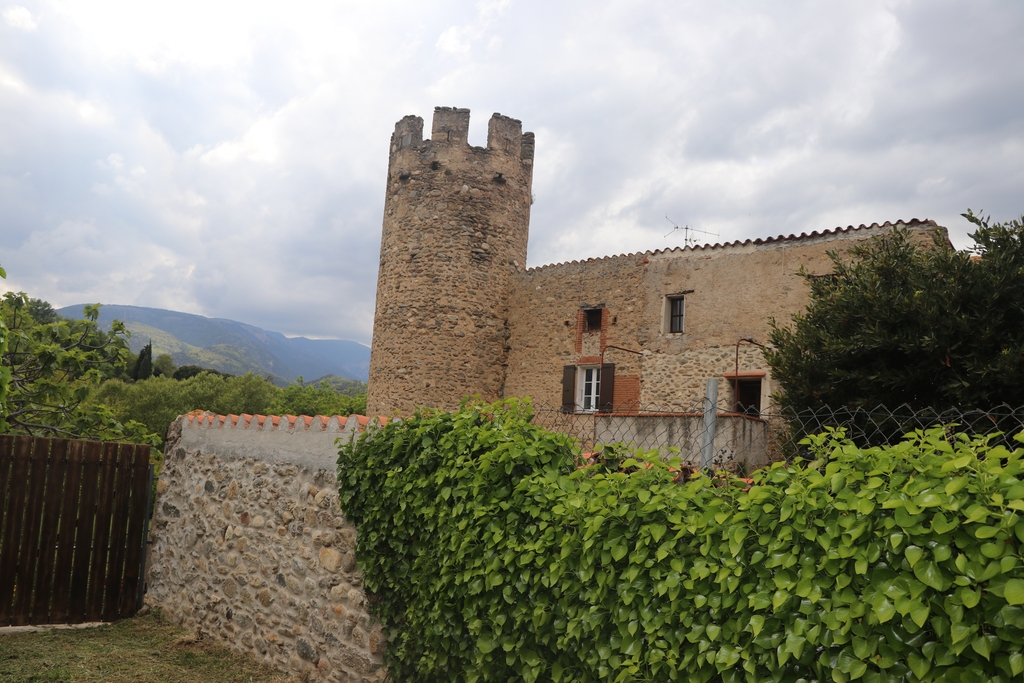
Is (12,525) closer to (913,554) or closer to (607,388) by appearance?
(913,554)

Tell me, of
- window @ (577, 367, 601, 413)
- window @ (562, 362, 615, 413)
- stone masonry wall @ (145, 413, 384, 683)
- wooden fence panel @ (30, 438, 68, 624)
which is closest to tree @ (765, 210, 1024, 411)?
window @ (562, 362, 615, 413)

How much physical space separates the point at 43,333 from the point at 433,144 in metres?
9.36

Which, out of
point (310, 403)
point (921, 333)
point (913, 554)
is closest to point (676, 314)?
point (921, 333)

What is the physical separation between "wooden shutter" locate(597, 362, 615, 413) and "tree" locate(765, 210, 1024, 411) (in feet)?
17.1

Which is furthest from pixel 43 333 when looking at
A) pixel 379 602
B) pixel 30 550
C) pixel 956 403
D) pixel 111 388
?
pixel 111 388

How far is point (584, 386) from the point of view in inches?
625

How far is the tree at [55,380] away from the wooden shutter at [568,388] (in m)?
8.54

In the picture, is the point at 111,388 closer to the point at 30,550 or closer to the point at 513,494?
the point at 30,550

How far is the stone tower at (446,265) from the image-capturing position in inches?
638

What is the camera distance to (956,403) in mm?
8727

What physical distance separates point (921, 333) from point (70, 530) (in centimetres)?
1050

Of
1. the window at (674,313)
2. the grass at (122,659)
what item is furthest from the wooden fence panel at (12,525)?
the window at (674,313)

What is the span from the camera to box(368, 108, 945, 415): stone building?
14500 mm

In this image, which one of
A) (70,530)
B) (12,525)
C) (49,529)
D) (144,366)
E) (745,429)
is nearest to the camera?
(12,525)
